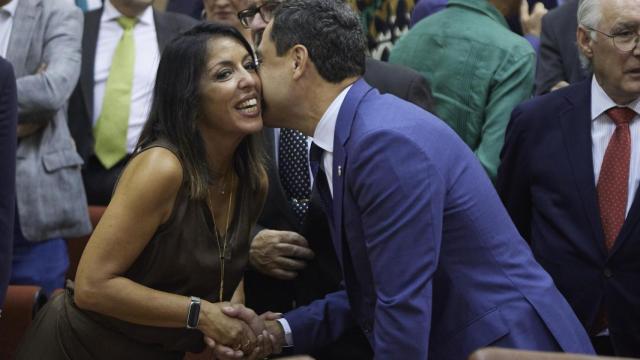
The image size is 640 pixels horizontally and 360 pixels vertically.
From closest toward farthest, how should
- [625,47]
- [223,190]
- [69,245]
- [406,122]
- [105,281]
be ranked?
[406,122] < [105,281] < [223,190] < [625,47] < [69,245]

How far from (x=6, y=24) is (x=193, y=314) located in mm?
2045

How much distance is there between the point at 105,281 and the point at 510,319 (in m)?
1.03

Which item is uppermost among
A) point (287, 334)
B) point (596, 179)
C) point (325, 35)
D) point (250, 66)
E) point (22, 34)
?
point (325, 35)

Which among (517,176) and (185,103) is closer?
(185,103)

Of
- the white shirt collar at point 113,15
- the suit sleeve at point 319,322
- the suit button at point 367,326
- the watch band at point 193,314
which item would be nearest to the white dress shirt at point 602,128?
the suit sleeve at point 319,322

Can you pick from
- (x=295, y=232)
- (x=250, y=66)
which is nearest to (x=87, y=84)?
(x=295, y=232)

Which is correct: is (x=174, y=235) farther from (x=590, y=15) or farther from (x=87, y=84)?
(x=87, y=84)

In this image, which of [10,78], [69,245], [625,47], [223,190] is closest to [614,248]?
[625,47]

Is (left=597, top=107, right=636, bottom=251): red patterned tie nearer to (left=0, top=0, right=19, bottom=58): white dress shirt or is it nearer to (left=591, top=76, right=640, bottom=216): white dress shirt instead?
(left=591, top=76, right=640, bottom=216): white dress shirt

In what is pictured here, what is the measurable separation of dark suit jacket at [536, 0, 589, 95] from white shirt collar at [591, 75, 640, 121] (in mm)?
1005

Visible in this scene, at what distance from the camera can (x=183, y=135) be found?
300 centimetres

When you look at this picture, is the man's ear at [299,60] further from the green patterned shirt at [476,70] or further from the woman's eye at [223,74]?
the green patterned shirt at [476,70]

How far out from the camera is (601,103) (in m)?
3.49

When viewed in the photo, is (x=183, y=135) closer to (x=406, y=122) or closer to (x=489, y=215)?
(x=406, y=122)
